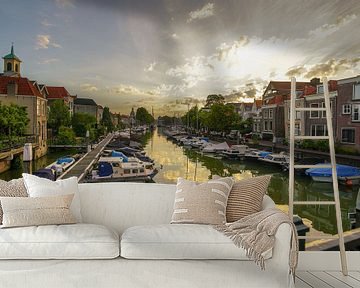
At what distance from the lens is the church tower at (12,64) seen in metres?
7.80

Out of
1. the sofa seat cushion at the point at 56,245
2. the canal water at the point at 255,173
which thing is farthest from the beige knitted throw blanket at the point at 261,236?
the canal water at the point at 255,173

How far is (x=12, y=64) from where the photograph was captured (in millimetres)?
7980

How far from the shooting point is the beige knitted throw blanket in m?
1.93

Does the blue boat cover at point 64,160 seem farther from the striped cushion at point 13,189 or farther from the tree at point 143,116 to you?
the striped cushion at point 13,189

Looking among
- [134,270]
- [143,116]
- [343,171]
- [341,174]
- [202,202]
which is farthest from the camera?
[341,174]

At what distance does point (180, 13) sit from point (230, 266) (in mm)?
7320

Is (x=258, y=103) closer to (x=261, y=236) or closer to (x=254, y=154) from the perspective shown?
(x=254, y=154)

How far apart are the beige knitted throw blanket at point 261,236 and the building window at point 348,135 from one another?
7.69 meters

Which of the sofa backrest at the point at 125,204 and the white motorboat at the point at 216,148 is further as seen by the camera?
the white motorboat at the point at 216,148

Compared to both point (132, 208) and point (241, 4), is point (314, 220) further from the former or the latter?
point (132, 208)

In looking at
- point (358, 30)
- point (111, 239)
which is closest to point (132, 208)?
point (111, 239)

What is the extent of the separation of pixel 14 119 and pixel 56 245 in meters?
5.50

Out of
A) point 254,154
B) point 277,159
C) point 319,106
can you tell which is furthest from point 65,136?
point 254,154

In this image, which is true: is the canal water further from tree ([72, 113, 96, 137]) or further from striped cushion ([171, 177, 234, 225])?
striped cushion ([171, 177, 234, 225])
